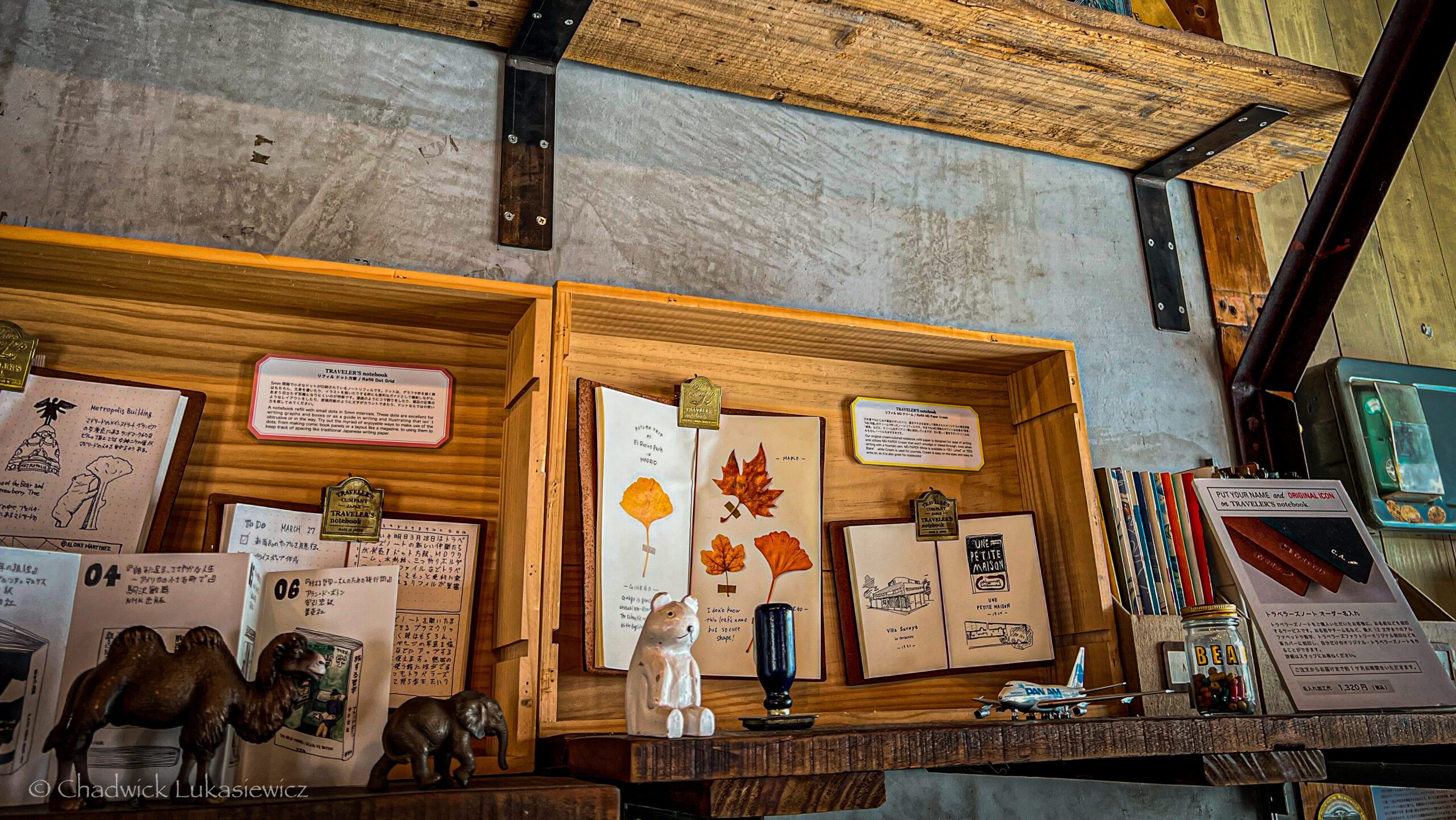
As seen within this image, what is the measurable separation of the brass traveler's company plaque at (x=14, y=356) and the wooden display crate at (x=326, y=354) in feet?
0.08

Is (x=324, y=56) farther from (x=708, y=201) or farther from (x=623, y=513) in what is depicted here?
(x=623, y=513)

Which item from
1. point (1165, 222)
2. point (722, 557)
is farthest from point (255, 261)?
point (1165, 222)

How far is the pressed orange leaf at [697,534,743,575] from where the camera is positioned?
5.12 ft

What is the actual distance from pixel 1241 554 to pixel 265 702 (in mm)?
1409

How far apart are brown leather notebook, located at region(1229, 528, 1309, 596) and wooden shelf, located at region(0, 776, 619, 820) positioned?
1121 mm

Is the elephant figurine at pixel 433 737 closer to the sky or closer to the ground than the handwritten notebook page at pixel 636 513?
closer to the ground

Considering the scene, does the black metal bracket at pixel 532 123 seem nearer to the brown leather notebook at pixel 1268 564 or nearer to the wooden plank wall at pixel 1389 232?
the brown leather notebook at pixel 1268 564


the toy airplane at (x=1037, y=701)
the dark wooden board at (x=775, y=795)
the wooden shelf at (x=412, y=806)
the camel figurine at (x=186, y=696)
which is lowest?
the dark wooden board at (x=775, y=795)

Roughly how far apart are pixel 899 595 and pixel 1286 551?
63 cm

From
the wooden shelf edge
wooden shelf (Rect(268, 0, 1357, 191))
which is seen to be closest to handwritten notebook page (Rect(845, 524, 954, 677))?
the wooden shelf edge

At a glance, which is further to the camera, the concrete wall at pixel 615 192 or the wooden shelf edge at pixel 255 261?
the concrete wall at pixel 615 192

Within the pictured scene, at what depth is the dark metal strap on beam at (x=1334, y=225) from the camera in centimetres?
188

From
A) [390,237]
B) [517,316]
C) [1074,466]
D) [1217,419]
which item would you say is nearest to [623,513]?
[517,316]

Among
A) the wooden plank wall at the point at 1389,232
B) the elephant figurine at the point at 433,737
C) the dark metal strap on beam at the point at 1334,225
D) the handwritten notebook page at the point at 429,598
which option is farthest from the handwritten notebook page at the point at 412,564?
the wooden plank wall at the point at 1389,232
